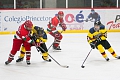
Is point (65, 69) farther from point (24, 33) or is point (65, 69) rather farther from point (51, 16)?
point (51, 16)

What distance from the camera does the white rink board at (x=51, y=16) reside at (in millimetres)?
9242

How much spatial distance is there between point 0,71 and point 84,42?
3.68 meters

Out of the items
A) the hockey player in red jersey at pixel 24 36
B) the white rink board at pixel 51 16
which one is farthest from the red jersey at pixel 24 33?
the white rink board at pixel 51 16

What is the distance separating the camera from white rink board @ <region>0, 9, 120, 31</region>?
924 cm

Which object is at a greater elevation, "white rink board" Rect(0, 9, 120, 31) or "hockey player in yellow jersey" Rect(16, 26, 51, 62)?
"white rink board" Rect(0, 9, 120, 31)

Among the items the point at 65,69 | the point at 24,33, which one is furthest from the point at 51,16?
the point at 65,69

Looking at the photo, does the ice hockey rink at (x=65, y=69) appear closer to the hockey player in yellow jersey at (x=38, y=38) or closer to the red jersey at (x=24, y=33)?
the hockey player in yellow jersey at (x=38, y=38)

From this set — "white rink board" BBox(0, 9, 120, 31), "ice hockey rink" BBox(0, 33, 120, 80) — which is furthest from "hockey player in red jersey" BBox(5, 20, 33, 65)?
"white rink board" BBox(0, 9, 120, 31)

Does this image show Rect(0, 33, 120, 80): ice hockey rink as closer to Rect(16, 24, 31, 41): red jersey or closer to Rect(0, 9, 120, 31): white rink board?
Rect(16, 24, 31, 41): red jersey

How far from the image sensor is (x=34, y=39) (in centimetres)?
476

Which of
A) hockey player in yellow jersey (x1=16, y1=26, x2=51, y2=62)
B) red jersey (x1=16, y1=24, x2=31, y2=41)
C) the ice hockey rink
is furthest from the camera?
hockey player in yellow jersey (x1=16, y1=26, x2=51, y2=62)

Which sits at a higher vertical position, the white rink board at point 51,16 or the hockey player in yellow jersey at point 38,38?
the white rink board at point 51,16

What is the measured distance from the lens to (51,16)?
9.55 m

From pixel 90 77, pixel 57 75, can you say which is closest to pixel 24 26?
pixel 57 75
